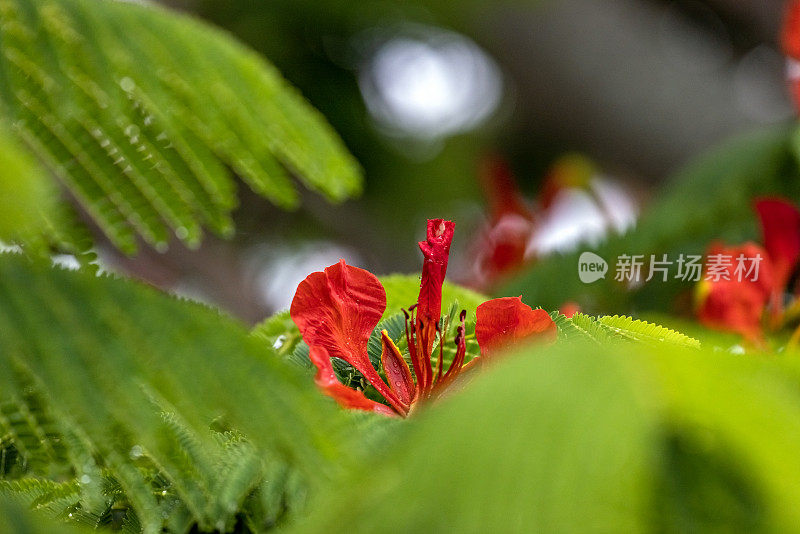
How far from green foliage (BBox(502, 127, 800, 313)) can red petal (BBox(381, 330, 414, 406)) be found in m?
0.38

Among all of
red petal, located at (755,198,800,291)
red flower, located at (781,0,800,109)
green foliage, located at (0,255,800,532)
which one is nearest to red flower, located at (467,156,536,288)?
red flower, located at (781,0,800,109)

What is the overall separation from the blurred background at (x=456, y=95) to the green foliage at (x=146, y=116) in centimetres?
167

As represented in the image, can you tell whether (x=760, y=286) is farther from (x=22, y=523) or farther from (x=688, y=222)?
(x=22, y=523)

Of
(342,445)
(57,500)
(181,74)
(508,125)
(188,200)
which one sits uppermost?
(508,125)

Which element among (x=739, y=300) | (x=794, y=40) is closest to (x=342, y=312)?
(x=739, y=300)

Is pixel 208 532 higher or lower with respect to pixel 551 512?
lower

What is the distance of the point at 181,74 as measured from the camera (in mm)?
884

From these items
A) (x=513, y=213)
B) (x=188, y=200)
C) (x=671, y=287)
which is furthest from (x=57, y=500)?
(x=513, y=213)

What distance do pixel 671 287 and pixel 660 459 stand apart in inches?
34.2

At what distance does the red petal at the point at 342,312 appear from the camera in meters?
0.61

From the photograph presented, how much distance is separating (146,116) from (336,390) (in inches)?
17.2

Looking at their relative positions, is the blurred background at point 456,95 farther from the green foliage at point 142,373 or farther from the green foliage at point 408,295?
the green foliage at point 142,373

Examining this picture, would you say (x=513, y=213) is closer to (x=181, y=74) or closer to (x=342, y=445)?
(x=181, y=74)

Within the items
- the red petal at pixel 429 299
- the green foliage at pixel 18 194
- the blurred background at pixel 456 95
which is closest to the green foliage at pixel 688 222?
the red petal at pixel 429 299
